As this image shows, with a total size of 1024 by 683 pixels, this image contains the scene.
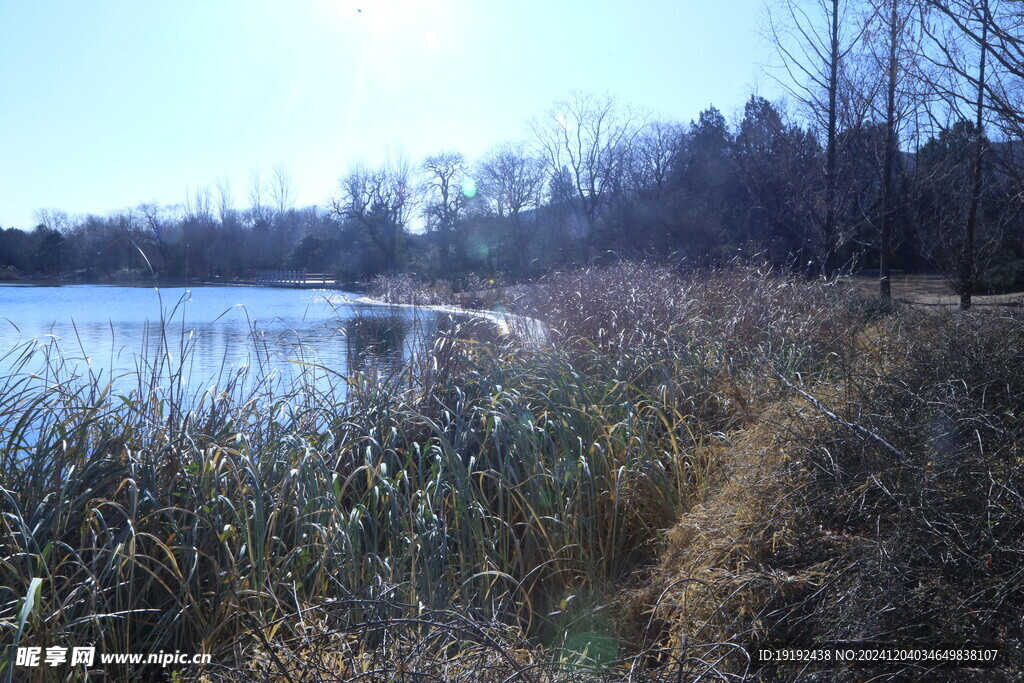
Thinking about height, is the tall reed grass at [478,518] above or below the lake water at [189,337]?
below

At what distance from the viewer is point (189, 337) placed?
5.14 meters

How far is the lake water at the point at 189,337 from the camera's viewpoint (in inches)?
180

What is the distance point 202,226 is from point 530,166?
20.1m

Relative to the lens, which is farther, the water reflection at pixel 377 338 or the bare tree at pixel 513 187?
the bare tree at pixel 513 187

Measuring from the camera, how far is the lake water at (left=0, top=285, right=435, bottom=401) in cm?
457

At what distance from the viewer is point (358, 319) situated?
6.01 metres

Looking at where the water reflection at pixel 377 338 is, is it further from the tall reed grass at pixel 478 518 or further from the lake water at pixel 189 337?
the tall reed grass at pixel 478 518

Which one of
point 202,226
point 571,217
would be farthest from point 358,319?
point 571,217

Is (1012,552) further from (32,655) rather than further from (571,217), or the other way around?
(571,217)

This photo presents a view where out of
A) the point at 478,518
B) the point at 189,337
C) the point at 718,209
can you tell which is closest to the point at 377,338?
the point at 189,337

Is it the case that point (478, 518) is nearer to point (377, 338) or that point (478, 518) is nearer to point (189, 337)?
point (189, 337)

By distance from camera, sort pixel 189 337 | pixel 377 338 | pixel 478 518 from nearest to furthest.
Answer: pixel 478 518 → pixel 189 337 → pixel 377 338

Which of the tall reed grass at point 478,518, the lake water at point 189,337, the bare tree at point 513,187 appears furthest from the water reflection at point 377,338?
the bare tree at point 513,187

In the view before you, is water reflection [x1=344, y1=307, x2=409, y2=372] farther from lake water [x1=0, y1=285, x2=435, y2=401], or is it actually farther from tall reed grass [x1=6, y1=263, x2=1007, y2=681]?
tall reed grass [x1=6, y1=263, x2=1007, y2=681]
